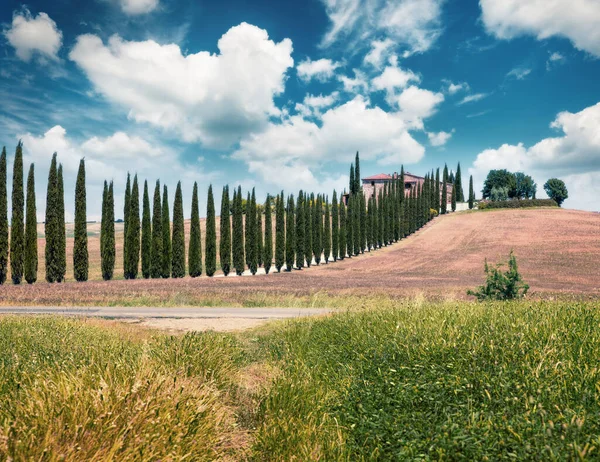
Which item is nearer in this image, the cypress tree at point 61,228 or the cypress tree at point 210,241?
the cypress tree at point 61,228

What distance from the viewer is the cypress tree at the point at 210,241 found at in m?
44.3

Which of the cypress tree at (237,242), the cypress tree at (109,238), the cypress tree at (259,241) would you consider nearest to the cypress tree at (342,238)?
the cypress tree at (259,241)

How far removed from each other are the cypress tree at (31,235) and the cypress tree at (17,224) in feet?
1.35

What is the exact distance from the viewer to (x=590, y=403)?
146 inches

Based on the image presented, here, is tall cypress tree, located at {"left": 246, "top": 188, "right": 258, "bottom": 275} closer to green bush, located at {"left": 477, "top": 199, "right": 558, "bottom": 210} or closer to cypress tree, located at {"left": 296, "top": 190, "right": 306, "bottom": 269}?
cypress tree, located at {"left": 296, "top": 190, "right": 306, "bottom": 269}

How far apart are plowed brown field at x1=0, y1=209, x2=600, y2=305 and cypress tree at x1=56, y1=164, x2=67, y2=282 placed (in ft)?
19.2

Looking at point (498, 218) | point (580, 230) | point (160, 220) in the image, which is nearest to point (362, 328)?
point (160, 220)

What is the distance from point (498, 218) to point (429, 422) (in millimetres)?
79482

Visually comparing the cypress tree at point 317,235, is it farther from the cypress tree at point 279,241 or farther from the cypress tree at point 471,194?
the cypress tree at point 471,194

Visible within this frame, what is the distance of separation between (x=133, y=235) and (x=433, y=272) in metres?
32.9

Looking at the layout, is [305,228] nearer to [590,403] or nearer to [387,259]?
[387,259]

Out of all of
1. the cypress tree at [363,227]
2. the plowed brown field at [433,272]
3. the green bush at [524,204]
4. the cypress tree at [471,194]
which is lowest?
the plowed brown field at [433,272]

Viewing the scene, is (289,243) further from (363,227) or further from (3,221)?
(3,221)

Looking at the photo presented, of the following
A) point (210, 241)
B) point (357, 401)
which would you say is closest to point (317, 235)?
point (210, 241)
